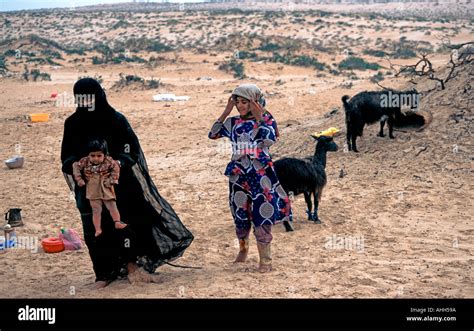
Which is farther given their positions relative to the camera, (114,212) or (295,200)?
(295,200)

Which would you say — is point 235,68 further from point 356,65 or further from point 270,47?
point 270,47

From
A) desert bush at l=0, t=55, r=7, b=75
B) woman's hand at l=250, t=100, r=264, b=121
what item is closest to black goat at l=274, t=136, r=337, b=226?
woman's hand at l=250, t=100, r=264, b=121

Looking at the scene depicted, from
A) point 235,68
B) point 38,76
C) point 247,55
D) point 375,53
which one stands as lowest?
point 38,76

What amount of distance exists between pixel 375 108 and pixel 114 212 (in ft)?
21.8

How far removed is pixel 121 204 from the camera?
507 cm

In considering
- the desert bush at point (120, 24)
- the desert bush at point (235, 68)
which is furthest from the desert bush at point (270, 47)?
the desert bush at point (120, 24)

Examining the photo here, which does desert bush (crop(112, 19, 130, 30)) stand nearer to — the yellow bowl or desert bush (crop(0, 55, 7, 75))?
desert bush (crop(0, 55, 7, 75))

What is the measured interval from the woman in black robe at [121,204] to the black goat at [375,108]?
5.70 meters

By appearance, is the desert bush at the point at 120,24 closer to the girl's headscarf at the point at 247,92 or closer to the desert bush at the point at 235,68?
the desert bush at the point at 235,68

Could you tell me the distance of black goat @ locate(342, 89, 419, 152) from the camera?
10.3m

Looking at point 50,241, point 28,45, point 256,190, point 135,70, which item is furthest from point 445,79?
point 28,45

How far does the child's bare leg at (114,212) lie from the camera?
16.0ft

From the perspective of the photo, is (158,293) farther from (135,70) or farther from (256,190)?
(135,70)

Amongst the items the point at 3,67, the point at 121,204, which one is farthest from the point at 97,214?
the point at 3,67
